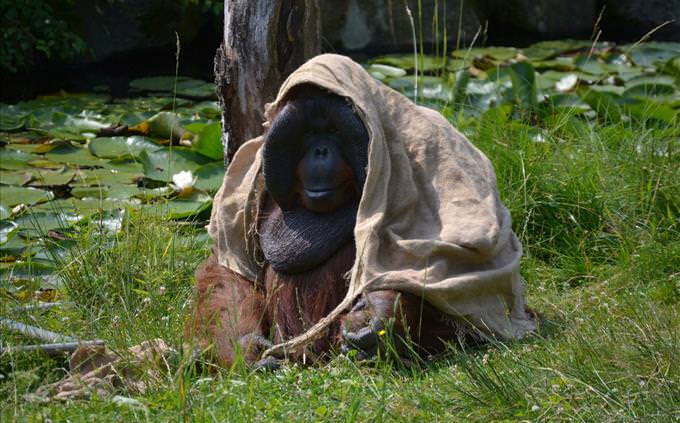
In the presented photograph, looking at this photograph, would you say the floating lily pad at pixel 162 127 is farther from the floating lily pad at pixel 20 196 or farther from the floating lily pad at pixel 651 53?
the floating lily pad at pixel 651 53

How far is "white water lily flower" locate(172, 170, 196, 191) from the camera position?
5.32 meters

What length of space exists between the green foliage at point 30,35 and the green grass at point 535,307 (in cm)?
437

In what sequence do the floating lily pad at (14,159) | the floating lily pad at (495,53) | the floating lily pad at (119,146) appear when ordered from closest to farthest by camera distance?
the floating lily pad at (14,159) → the floating lily pad at (119,146) → the floating lily pad at (495,53)

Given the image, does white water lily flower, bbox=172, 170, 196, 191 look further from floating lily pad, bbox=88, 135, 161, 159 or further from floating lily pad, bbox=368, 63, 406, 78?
floating lily pad, bbox=368, 63, 406, 78

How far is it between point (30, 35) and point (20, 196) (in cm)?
348

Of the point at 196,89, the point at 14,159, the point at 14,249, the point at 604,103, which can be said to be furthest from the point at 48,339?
the point at 196,89

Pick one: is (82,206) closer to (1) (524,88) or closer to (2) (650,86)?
(1) (524,88)

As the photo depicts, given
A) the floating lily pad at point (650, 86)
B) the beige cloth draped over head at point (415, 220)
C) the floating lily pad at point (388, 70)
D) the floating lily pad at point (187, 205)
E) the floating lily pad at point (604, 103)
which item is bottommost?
the floating lily pad at point (187, 205)

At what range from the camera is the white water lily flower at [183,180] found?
5324mm

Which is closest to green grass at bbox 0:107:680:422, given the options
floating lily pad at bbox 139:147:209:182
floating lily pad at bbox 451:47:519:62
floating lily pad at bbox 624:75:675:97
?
floating lily pad at bbox 624:75:675:97

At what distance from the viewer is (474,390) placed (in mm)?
2562

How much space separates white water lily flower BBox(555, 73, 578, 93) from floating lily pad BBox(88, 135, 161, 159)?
256 cm

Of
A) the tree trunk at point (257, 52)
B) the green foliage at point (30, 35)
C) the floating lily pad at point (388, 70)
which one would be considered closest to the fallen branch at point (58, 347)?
the tree trunk at point (257, 52)

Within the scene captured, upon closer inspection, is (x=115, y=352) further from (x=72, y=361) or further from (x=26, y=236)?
(x=26, y=236)
